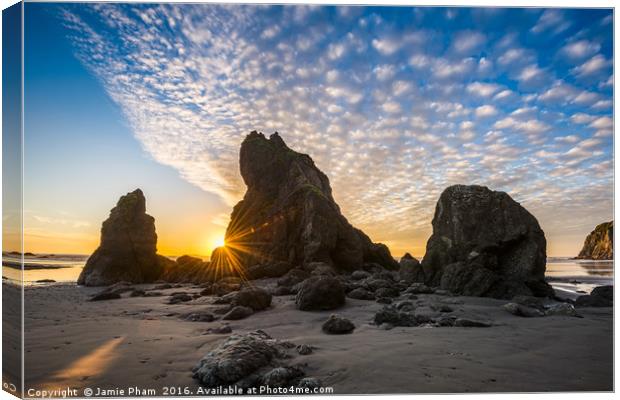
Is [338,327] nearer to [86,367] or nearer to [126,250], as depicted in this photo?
[86,367]

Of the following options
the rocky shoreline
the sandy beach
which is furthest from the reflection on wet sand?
the rocky shoreline

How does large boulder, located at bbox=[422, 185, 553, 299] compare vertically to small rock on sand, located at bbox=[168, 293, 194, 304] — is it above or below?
above

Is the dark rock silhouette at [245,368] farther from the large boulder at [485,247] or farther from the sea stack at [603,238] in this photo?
the large boulder at [485,247]

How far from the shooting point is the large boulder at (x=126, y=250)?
24.0 m

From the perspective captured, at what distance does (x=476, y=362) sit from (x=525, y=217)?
11.4 meters

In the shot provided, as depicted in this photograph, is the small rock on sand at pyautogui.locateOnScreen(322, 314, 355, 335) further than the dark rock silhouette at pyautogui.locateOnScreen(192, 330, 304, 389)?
Yes

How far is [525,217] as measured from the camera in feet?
46.3

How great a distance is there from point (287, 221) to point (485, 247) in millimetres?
17853

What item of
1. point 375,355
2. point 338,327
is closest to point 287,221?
point 338,327

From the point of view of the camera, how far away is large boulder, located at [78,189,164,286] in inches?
944

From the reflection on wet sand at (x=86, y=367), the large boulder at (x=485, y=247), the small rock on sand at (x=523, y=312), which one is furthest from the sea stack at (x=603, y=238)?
the reflection on wet sand at (x=86, y=367)

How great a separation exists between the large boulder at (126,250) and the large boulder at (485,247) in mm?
21105

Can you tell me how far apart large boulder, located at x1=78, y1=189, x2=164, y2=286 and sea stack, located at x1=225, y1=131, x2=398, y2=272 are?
6481 mm

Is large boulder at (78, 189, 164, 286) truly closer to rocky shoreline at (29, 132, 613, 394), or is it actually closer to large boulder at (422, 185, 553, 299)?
rocky shoreline at (29, 132, 613, 394)
